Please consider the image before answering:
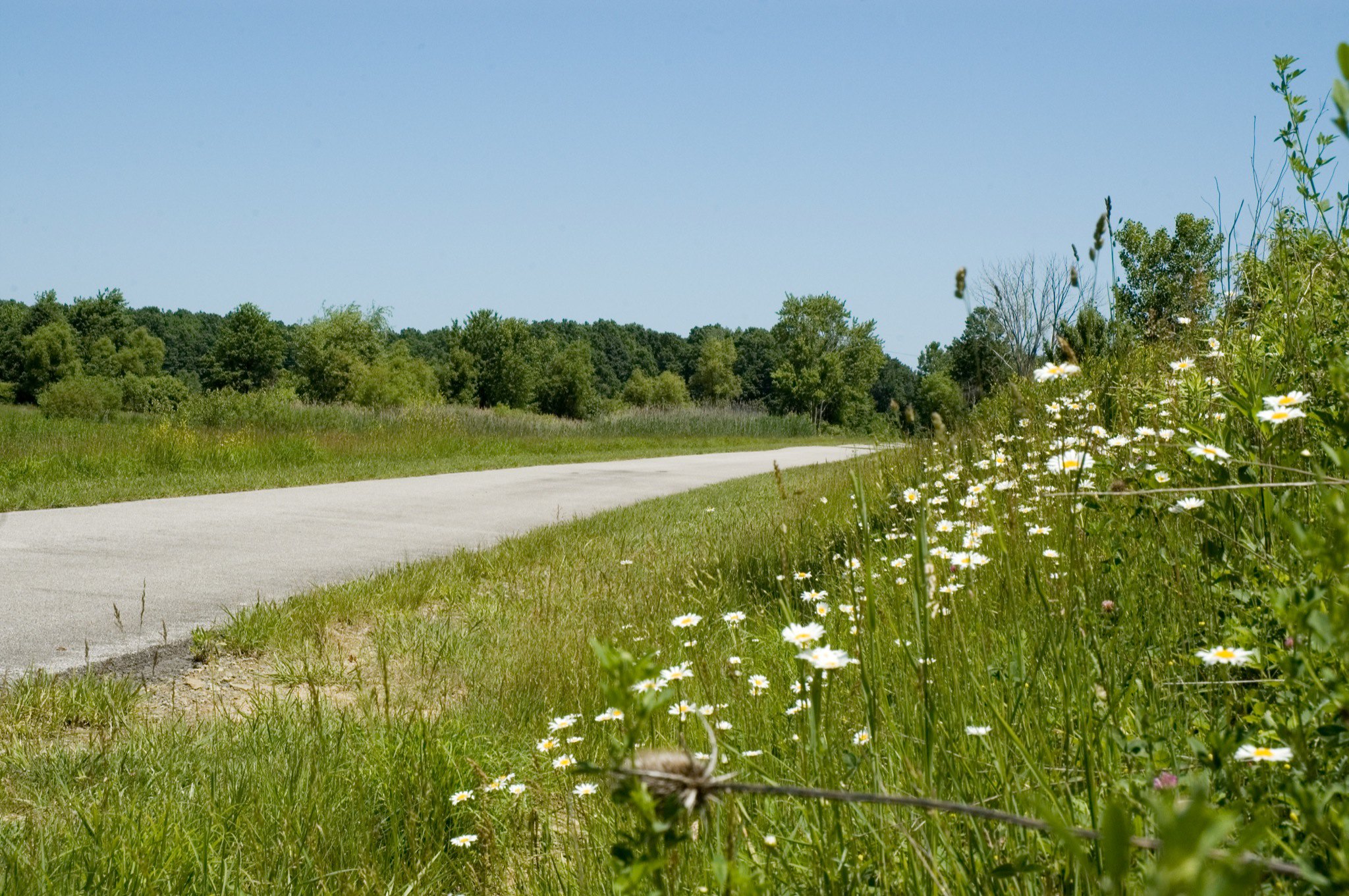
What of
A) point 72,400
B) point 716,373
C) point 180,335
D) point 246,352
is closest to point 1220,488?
point 72,400

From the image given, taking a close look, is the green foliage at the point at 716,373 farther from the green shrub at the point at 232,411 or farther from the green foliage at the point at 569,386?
the green shrub at the point at 232,411

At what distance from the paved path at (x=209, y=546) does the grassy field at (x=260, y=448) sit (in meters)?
1.01

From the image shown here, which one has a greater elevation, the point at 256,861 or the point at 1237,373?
the point at 1237,373

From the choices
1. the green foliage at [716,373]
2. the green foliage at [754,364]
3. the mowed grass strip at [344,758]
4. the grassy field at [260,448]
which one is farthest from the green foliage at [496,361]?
the mowed grass strip at [344,758]

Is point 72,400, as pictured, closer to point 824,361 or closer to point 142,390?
point 142,390

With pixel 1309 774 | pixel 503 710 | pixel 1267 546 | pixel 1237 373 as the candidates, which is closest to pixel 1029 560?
pixel 1267 546

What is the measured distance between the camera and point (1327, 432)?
2.40 meters

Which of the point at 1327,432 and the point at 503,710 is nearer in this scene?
the point at 1327,432

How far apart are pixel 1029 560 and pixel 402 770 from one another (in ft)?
5.92

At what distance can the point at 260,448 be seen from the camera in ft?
48.1

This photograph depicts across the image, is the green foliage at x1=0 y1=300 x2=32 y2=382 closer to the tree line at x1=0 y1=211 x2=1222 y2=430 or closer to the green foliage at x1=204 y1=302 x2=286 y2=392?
the tree line at x1=0 y1=211 x2=1222 y2=430

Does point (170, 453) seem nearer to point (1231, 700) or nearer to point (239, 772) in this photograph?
point (239, 772)

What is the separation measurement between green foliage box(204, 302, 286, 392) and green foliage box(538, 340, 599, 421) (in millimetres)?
20042

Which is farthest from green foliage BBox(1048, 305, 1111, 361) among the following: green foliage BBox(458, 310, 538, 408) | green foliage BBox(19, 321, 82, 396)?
green foliage BBox(19, 321, 82, 396)
